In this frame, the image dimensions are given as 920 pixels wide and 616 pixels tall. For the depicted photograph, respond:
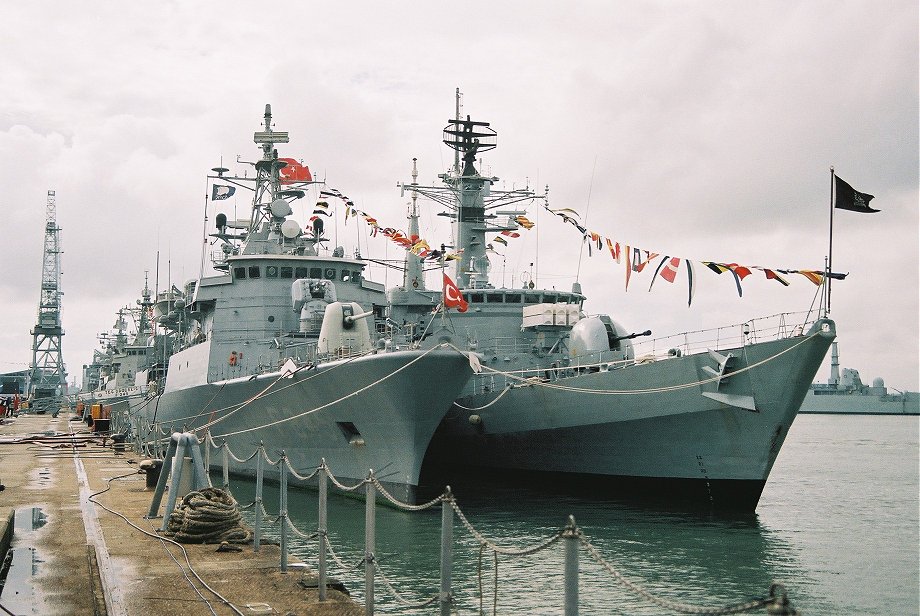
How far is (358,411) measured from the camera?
51.2ft

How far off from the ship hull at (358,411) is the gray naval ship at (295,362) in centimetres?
2

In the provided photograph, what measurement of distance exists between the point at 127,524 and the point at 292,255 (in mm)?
11886

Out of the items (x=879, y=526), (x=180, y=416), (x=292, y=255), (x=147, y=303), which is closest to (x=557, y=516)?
(x=879, y=526)

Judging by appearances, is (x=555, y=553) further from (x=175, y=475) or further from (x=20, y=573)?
(x=20, y=573)

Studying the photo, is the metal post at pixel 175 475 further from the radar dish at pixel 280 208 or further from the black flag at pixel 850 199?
the radar dish at pixel 280 208

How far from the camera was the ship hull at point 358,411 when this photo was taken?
14.8m

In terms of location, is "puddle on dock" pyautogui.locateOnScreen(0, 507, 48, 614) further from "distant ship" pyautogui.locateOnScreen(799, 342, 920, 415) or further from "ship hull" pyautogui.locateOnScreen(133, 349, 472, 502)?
"distant ship" pyautogui.locateOnScreen(799, 342, 920, 415)

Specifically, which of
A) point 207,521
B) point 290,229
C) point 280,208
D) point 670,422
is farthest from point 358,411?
point 280,208

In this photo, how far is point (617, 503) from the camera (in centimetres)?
1680

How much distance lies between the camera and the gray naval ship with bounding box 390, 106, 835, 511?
15.2 m

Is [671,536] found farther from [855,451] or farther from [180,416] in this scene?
[855,451]

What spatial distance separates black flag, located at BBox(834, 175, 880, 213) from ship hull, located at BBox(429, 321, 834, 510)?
204cm

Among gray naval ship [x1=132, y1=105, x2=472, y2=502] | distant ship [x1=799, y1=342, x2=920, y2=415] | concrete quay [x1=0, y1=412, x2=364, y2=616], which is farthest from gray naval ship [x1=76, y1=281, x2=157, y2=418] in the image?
distant ship [x1=799, y1=342, x2=920, y2=415]

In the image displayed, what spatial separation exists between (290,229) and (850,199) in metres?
13.2
